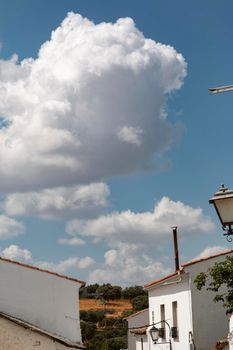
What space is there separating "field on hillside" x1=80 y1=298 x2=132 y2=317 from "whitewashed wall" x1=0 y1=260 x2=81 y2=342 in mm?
52327

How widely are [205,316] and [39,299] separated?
646cm

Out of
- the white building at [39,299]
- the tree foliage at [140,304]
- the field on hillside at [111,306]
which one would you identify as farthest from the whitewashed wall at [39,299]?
the field on hillside at [111,306]

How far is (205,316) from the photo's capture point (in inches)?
869

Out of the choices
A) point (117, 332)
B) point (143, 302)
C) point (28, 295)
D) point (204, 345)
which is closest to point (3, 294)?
point (28, 295)

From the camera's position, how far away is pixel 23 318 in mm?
19750

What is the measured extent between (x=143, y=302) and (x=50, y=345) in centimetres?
4891

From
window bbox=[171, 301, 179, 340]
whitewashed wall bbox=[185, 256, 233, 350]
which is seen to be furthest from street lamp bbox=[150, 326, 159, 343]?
whitewashed wall bbox=[185, 256, 233, 350]

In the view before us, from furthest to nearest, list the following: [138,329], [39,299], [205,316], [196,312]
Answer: [138,329]
[205,316]
[196,312]
[39,299]

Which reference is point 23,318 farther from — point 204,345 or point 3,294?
point 204,345

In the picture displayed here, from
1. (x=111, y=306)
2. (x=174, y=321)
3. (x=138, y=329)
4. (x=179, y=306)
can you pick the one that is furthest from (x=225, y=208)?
(x=111, y=306)

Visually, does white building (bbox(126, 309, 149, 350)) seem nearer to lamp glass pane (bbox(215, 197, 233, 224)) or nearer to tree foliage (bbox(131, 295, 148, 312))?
tree foliage (bbox(131, 295, 148, 312))

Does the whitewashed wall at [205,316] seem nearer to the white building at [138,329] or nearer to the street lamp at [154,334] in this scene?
the street lamp at [154,334]

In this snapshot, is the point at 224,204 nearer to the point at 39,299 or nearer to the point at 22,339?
the point at 22,339

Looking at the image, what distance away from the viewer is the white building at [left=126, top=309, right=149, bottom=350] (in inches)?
1225
